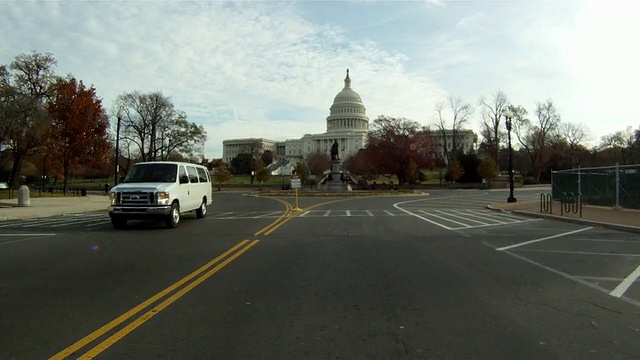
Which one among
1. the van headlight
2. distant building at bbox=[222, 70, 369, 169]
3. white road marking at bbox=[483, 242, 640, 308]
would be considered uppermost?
distant building at bbox=[222, 70, 369, 169]

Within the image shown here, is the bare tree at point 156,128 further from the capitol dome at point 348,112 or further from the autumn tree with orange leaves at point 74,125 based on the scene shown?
the capitol dome at point 348,112

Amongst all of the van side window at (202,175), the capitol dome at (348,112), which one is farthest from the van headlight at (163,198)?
the capitol dome at (348,112)

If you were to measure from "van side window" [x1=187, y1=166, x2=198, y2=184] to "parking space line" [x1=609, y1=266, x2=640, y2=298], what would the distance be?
14.1 m

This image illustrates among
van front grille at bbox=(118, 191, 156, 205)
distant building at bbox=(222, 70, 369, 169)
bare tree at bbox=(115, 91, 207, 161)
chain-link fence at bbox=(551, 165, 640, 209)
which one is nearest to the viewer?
van front grille at bbox=(118, 191, 156, 205)

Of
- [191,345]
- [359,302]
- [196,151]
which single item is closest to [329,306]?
[359,302]

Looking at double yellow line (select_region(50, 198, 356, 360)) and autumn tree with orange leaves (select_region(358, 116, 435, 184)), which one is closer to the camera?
double yellow line (select_region(50, 198, 356, 360))

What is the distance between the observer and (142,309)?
19.4 feet

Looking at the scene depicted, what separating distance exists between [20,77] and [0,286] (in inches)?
1756

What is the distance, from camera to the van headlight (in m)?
15.1

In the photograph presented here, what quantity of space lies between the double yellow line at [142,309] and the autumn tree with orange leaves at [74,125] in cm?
4139

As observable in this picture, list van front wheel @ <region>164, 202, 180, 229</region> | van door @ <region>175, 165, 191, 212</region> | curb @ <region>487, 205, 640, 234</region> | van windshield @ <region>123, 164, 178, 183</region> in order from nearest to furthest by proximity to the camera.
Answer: curb @ <region>487, 205, 640, 234</region> < van front wheel @ <region>164, 202, 180, 229</region> < van windshield @ <region>123, 164, 178, 183</region> < van door @ <region>175, 165, 191, 212</region>

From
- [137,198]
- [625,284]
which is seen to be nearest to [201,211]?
[137,198]

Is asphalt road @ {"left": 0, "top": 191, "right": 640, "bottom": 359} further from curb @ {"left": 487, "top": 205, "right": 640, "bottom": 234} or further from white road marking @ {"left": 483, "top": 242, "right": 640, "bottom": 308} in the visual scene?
curb @ {"left": 487, "top": 205, "right": 640, "bottom": 234}

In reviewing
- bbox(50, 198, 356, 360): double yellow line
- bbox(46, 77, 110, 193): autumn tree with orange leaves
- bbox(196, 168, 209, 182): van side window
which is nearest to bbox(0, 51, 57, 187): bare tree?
bbox(46, 77, 110, 193): autumn tree with orange leaves
